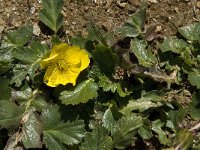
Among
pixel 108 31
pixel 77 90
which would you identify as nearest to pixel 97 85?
pixel 77 90

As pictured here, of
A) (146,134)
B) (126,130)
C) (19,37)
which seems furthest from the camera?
(19,37)

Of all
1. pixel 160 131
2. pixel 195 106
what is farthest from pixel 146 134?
pixel 195 106

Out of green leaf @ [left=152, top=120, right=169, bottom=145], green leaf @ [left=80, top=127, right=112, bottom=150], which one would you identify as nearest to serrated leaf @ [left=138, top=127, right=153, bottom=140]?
green leaf @ [left=152, top=120, right=169, bottom=145]

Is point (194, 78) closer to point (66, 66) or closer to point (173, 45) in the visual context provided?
point (173, 45)

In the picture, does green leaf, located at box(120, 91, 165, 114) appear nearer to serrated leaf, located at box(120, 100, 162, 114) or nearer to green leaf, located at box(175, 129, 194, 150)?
serrated leaf, located at box(120, 100, 162, 114)

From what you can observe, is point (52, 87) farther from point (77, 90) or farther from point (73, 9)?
point (73, 9)

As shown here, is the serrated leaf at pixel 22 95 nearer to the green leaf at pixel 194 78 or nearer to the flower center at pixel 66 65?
the flower center at pixel 66 65

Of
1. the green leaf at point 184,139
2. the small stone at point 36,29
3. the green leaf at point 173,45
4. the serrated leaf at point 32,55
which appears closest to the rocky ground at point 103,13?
the small stone at point 36,29
